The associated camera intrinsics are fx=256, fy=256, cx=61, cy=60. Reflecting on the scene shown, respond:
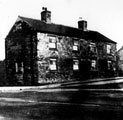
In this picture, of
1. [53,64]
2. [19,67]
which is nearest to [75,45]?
[53,64]

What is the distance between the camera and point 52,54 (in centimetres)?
2903

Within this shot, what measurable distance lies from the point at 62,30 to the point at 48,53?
4799 millimetres

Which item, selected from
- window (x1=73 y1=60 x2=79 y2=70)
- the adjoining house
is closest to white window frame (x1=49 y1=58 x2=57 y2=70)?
the adjoining house

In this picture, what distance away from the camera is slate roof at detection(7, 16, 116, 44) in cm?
2885

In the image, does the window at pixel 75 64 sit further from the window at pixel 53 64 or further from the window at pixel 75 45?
the window at pixel 53 64

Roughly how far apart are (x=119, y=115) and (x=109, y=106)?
1.86 m

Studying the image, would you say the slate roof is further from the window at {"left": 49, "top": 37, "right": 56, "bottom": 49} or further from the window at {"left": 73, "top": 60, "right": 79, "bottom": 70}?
the window at {"left": 73, "top": 60, "right": 79, "bottom": 70}

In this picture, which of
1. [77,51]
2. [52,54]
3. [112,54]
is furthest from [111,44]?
[52,54]

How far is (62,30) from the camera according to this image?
3198 cm

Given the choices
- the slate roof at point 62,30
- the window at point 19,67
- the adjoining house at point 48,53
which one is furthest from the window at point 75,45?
the window at point 19,67

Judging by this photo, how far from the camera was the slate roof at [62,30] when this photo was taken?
28847 millimetres

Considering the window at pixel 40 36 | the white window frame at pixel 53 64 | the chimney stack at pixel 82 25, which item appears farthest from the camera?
the chimney stack at pixel 82 25

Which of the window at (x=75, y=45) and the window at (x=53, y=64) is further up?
the window at (x=75, y=45)

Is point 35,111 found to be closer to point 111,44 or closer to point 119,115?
point 119,115
